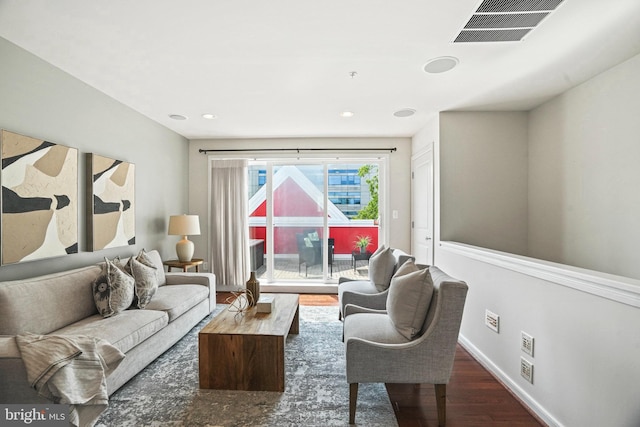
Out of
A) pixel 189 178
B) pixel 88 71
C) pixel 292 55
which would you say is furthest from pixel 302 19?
pixel 189 178

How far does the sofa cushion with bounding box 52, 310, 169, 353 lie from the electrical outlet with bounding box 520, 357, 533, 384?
2.77m

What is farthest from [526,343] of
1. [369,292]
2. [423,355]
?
[369,292]

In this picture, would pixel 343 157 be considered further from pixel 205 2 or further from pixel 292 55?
pixel 205 2

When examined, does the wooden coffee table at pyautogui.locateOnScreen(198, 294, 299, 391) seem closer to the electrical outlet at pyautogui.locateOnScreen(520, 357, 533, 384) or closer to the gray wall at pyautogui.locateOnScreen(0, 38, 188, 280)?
the gray wall at pyautogui.locateOnScreen(0, 38, 188, 280)

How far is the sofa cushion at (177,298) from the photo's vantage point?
2819 mm

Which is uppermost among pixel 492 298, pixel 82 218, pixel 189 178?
pixel 189 178

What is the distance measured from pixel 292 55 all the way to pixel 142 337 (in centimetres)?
244

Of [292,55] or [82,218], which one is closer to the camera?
[292,55]

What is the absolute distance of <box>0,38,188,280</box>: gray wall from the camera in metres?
2.24

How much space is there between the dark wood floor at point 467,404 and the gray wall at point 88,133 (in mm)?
2920

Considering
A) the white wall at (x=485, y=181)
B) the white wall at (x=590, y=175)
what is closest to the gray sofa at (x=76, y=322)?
the white wall at (x=485, y=181)

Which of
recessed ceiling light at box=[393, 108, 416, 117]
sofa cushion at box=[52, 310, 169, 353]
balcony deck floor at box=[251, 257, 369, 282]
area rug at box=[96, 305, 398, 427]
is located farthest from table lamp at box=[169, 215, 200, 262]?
recessed ceiling light at box=[393, 108, 416, 117]

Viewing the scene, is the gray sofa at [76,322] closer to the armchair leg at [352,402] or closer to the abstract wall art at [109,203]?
the abstract wall art at [109,203]

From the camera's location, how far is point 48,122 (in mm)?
2494
